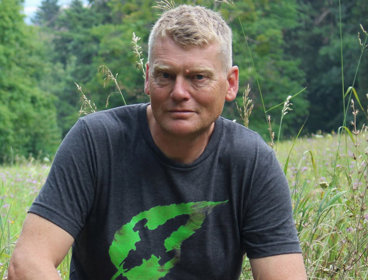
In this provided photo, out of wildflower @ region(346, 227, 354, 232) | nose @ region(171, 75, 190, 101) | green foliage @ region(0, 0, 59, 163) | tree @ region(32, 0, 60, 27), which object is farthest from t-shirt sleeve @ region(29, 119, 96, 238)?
tree @ region(32, 0, 60, 27)

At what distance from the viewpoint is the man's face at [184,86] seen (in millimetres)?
2322

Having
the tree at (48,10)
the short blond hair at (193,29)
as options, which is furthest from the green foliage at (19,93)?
the tree at (48,10)

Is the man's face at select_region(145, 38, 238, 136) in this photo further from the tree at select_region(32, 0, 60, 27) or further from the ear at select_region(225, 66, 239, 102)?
the tree at select_region(32, 0, 60, 27)

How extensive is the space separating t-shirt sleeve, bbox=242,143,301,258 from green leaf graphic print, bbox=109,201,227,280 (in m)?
0.13

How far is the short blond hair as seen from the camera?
90.7 inches

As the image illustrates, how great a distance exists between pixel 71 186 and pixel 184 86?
1.73 ft

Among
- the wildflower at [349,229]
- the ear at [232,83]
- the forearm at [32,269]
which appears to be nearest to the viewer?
the forearm at [32,269]

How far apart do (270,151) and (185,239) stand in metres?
0.47

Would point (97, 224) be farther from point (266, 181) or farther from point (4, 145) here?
point (4, 145)

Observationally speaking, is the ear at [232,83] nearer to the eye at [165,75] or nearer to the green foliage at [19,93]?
the eye at [165,75]

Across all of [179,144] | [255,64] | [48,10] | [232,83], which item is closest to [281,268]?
[179,144]

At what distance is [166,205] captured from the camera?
2.45m

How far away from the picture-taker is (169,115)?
234cm

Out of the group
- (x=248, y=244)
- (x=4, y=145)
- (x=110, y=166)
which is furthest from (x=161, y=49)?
(x=4, y=145)
